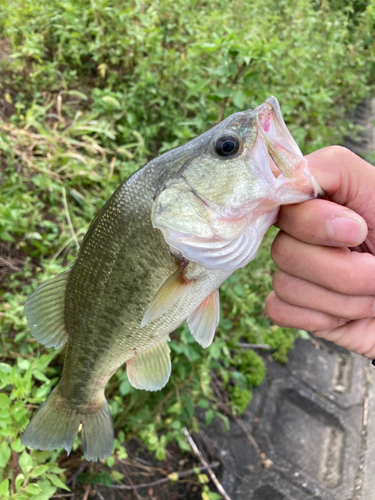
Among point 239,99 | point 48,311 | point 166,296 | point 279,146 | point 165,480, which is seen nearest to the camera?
point 279,146

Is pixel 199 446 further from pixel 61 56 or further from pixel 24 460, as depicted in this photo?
pixel 61 56

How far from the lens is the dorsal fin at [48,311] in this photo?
117 centimetres

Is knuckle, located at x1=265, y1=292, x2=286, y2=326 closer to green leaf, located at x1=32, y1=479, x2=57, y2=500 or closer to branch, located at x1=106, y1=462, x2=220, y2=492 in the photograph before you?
green leaf, located at x1=32, y1=479, x2=57, y2=500

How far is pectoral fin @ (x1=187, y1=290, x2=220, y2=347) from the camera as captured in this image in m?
1.09

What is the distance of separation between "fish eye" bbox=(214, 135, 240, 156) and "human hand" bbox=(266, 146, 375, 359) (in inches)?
9.5

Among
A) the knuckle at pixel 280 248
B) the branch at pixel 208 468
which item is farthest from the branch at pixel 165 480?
the knuckle at pixel 280 248

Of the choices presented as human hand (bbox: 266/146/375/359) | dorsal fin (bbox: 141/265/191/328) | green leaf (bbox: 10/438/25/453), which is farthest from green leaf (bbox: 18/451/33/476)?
human hand (bbox: 266/146/375/359)

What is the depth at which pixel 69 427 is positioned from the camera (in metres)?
1.24

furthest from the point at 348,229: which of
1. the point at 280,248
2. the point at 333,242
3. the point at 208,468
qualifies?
the point at 208,468

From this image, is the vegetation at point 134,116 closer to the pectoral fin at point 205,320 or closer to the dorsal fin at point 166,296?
the pectoral fin at point 205,320

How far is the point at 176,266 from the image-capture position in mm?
1033

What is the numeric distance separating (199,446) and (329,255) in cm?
170

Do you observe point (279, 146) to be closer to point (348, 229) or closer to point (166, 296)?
point (348, 229)

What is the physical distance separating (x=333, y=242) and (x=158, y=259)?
1.76 ft
